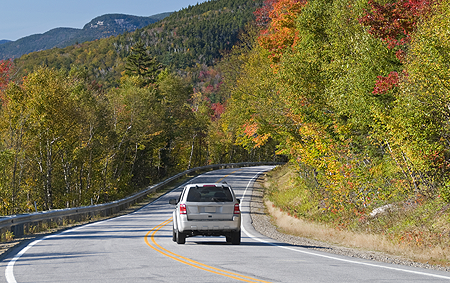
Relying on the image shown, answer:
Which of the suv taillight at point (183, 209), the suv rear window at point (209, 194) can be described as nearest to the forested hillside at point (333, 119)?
the suv rear window at point (209, 194)

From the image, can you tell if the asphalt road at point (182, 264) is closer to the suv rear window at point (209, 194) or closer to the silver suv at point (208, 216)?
Answer: the silver suv at point (208, 216)

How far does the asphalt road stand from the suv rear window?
54.5 inches

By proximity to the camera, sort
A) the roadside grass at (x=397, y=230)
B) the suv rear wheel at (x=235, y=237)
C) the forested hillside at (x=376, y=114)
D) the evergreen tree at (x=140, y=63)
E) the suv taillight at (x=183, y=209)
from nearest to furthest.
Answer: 1. the roadside grass at (x=397, y=230)
2. the forested hillside at (x=376, y=114)
3. the suv taillight at (x=183, y=209)
4. the suv rear wheel at (x=235, y=237)
5. the evergreen tree at (x=140, y=63)

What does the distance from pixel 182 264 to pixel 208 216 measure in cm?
383

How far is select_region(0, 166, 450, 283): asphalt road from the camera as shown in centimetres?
768

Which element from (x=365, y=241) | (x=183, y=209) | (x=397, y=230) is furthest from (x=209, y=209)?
(x=397, y=230)

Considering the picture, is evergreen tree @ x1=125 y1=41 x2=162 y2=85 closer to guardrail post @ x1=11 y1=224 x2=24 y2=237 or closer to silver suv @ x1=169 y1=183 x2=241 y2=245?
guardrail post @ x1=11 y1=224 x2=24 y2=237

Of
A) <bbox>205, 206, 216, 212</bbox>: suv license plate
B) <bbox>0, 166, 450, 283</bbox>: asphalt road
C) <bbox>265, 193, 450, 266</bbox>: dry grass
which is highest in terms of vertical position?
<bbox>205, 206, 216, 212</bbox>: suv license plate

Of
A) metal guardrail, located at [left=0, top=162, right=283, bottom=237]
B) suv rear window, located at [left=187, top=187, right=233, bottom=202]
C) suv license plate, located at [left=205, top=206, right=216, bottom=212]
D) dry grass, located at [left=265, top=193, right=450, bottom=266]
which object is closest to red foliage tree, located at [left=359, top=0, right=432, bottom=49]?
dry grass, located at [left=265, top=193, right=450, bottom=266]

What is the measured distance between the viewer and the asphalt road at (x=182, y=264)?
25.2ft

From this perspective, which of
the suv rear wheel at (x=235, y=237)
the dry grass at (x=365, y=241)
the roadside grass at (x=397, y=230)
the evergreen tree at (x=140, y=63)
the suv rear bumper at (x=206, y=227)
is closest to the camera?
the dry grass at (x=365, y=241)

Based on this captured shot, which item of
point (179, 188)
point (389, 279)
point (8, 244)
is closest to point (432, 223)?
point (389, 279)

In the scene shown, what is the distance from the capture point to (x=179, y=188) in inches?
1703

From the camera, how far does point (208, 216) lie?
42.7ft
